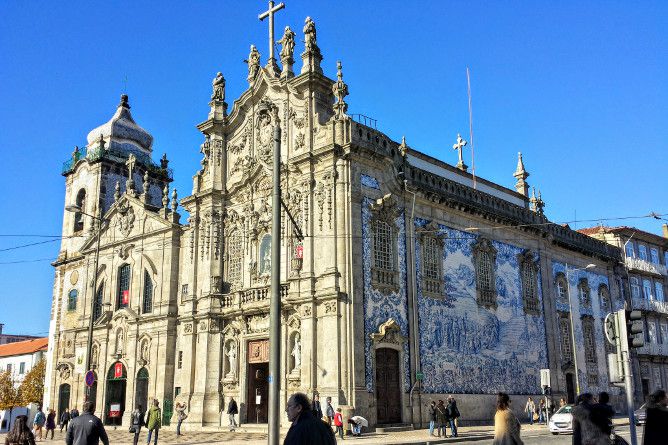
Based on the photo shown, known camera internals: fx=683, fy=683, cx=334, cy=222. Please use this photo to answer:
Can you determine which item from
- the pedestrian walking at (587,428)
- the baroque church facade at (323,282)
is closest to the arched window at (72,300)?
the baroque church facade at (323,282)

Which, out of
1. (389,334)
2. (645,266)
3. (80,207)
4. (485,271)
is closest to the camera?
(389,334)

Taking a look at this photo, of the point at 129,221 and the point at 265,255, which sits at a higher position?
the point at 129,221

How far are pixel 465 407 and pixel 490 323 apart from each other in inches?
206

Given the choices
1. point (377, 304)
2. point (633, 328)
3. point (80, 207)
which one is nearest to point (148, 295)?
point (80, 207)

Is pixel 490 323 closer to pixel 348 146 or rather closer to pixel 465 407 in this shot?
pixel 465 407

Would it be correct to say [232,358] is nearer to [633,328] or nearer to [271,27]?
[271,27]

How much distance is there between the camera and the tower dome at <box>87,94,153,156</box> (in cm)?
5016

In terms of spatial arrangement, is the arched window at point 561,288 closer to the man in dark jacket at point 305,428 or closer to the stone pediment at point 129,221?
the stone pediment at point 129,221

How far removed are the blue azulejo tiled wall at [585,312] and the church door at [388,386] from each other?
676 inches

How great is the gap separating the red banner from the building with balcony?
34.9 m

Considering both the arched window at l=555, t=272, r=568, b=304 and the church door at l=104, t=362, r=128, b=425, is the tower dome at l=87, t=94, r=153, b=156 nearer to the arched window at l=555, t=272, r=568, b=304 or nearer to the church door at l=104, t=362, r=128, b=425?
the church door at l=104, t=362, r=128, b=425

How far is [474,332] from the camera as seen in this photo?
35.0 meters

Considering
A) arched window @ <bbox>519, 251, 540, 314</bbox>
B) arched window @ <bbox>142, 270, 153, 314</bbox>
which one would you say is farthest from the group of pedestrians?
arched window @ <bbox>142, 270, 153, 314</bbox>

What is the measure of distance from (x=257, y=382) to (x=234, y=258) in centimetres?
655
